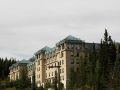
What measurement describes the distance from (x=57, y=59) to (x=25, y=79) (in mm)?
10298

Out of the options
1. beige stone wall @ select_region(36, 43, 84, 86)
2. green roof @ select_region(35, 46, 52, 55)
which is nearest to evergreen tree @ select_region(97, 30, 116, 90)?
beige stone wall @ select_region(36, 43, 84, 86)

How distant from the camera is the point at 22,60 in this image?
145000 millimetres

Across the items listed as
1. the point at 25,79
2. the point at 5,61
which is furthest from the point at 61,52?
the point at 5,61

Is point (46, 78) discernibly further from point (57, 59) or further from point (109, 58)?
point (109, 58)

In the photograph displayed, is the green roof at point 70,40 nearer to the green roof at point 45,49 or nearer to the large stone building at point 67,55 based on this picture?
the large stone building at point 67,55

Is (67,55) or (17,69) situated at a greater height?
(67,55)

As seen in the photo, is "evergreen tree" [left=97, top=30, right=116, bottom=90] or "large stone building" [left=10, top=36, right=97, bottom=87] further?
"large stone building" [left=10, top=36, right=97, bottom=87]

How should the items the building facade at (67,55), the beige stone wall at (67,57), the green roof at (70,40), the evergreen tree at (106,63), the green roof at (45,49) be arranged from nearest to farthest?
the evergreen tree at (106,63)
the beige stone wall at (67,57)
the building facade at (67,55)
the green roof at (70,40)
the green roof at (45,49)

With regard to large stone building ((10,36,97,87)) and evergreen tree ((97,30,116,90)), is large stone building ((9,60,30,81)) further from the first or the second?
evergreen tree ((97,30,116,90))

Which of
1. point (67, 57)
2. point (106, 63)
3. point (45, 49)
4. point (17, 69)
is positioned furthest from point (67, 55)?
point (17, 69)

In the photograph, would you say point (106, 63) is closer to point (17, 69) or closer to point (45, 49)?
point (45, 49)

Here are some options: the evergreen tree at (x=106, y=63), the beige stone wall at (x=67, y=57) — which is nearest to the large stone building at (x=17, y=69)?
the beige stone wall at (x=67, y=57)

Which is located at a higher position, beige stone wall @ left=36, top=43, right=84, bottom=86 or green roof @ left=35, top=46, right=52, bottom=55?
green roof @ left=35, top=46, right=52, bottom=55

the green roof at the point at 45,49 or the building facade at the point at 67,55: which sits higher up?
the green roof at the point at 45,49
